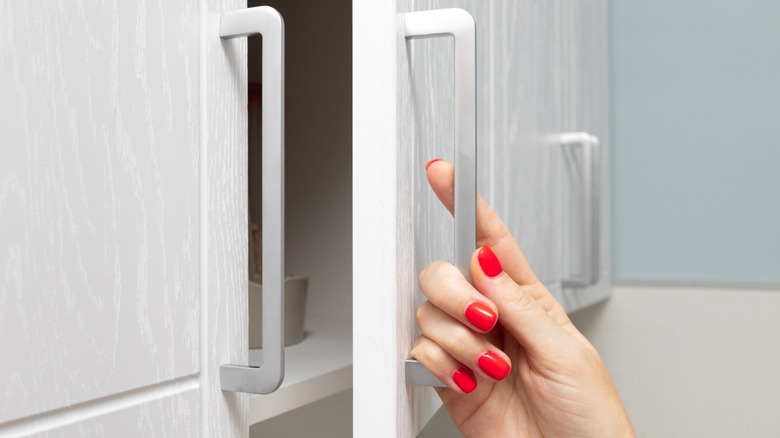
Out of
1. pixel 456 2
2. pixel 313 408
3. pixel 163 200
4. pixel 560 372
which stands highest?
pixel 456 2

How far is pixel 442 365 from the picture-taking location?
15.5 inches

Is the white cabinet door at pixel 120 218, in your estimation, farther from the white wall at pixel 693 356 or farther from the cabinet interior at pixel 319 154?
the white wall at pixel 693 356

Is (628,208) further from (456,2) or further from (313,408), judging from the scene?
(456,2)

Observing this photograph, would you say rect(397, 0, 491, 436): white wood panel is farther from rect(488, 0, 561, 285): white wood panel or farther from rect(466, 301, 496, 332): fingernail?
rect(488, 0, 561, 285): white wood panel

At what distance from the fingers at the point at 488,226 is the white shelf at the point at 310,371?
0.15 meters

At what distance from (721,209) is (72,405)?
3.67ft

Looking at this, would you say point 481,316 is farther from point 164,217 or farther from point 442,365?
point 164,217

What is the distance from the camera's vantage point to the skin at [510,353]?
399 millimetres

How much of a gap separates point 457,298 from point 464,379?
49mm

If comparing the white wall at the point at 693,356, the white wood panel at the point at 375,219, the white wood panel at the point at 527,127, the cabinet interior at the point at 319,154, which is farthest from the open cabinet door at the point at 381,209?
the white wall at the point at 693,356

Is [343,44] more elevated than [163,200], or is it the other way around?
[343,44]

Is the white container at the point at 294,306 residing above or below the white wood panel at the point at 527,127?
below

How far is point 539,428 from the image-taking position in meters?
0.57

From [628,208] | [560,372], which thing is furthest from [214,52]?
[628,208]
